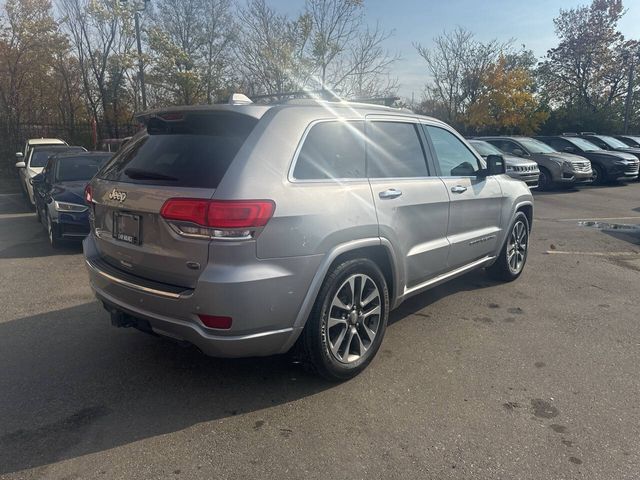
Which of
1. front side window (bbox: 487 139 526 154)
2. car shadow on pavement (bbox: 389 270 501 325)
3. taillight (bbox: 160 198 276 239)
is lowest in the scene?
car shadow on pavement (bbox: 389 270 501 325)

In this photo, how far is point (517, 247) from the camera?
5.84 meters

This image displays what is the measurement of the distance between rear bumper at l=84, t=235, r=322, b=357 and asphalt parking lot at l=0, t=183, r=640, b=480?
1.61 feet

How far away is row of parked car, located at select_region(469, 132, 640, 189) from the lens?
14445mm

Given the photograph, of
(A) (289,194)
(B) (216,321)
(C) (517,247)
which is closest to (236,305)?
(B) (216,321)

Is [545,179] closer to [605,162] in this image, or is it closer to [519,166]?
[519,166]

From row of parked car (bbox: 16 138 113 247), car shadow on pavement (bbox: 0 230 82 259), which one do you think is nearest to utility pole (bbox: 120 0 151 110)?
row of parked car (bbox: 16 138 113 247)

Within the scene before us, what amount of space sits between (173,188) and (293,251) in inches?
31.2

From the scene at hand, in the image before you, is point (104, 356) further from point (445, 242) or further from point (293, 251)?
point (445, 242)

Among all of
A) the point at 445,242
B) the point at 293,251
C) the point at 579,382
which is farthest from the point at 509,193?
the point at 293,251

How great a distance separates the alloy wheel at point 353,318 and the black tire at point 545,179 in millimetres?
13616

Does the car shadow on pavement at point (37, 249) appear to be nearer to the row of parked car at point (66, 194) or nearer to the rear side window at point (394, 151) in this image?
the row of parked car at point (66, 194)

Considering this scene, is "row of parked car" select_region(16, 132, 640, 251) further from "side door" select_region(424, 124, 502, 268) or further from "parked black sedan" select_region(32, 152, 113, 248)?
"side door" select_region(424, 124, 502, 268)

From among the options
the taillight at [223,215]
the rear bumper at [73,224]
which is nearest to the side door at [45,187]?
the rear bumper at [73,224]

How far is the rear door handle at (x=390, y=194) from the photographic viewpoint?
359 centimetres
